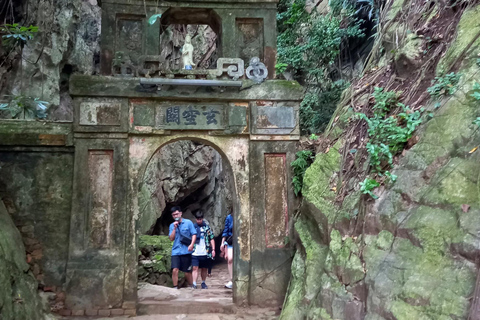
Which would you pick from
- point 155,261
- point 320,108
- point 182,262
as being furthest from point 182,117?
point 155,261

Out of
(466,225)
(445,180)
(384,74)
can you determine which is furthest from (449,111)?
(384,74)

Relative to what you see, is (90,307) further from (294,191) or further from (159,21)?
(159,21)

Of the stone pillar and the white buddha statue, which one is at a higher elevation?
the white buddha statue

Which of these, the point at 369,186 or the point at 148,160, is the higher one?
the point at 148,160

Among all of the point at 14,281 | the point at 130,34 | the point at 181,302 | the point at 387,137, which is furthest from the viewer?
the point at 130,34

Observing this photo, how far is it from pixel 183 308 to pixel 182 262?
1.69 metres

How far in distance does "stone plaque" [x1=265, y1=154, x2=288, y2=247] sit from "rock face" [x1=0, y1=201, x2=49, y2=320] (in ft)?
10.8

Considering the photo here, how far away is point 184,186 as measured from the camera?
1432 cm

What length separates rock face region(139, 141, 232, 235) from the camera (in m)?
12.5

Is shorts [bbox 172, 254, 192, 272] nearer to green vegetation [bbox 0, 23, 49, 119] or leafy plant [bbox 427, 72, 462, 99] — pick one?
green vegetation [bbox 0, 23, 49, 119]

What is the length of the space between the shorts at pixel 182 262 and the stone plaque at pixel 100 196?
77.9 inches

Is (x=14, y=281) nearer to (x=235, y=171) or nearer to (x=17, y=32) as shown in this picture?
(x=235, y=171)

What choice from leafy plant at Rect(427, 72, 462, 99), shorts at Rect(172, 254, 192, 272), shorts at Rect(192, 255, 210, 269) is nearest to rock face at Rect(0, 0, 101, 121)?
shorts at Rect(172, 254, 192, 272)

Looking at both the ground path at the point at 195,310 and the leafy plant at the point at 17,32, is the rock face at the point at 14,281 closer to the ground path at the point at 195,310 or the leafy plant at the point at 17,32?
the ground path at the point at 195,310
